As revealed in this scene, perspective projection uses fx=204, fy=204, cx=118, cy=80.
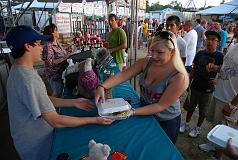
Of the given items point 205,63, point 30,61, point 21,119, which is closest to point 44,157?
point 21,119

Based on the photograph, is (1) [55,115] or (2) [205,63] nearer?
(1) [55,115]

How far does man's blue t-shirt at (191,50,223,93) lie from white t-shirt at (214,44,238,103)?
0.43 m

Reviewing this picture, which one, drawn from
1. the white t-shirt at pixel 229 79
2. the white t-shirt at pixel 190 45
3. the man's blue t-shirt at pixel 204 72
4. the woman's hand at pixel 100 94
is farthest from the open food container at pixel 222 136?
the white t-shirt at pixel 190 45

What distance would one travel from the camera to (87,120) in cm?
161

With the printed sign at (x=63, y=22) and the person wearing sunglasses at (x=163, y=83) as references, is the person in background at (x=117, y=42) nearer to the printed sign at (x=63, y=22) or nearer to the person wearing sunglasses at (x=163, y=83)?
the person wearing sunglasses at (x=163, y=83)

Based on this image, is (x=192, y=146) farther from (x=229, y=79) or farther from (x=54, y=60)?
(x=54, y=60)

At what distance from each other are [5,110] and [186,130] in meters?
3.50

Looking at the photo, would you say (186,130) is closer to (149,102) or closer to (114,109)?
(149,102)

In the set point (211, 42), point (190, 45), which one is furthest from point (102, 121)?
point (190, 45)

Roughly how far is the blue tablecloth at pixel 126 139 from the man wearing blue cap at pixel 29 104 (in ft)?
0.25

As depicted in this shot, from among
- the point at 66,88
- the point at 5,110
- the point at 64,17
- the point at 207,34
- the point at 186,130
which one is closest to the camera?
the point at 66,88

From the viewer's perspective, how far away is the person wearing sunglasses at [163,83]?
5.59 ft

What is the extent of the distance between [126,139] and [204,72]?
1989 mm

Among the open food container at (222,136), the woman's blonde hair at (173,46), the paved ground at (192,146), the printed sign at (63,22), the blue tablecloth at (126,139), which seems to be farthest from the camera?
the printed sign at (63,22)
